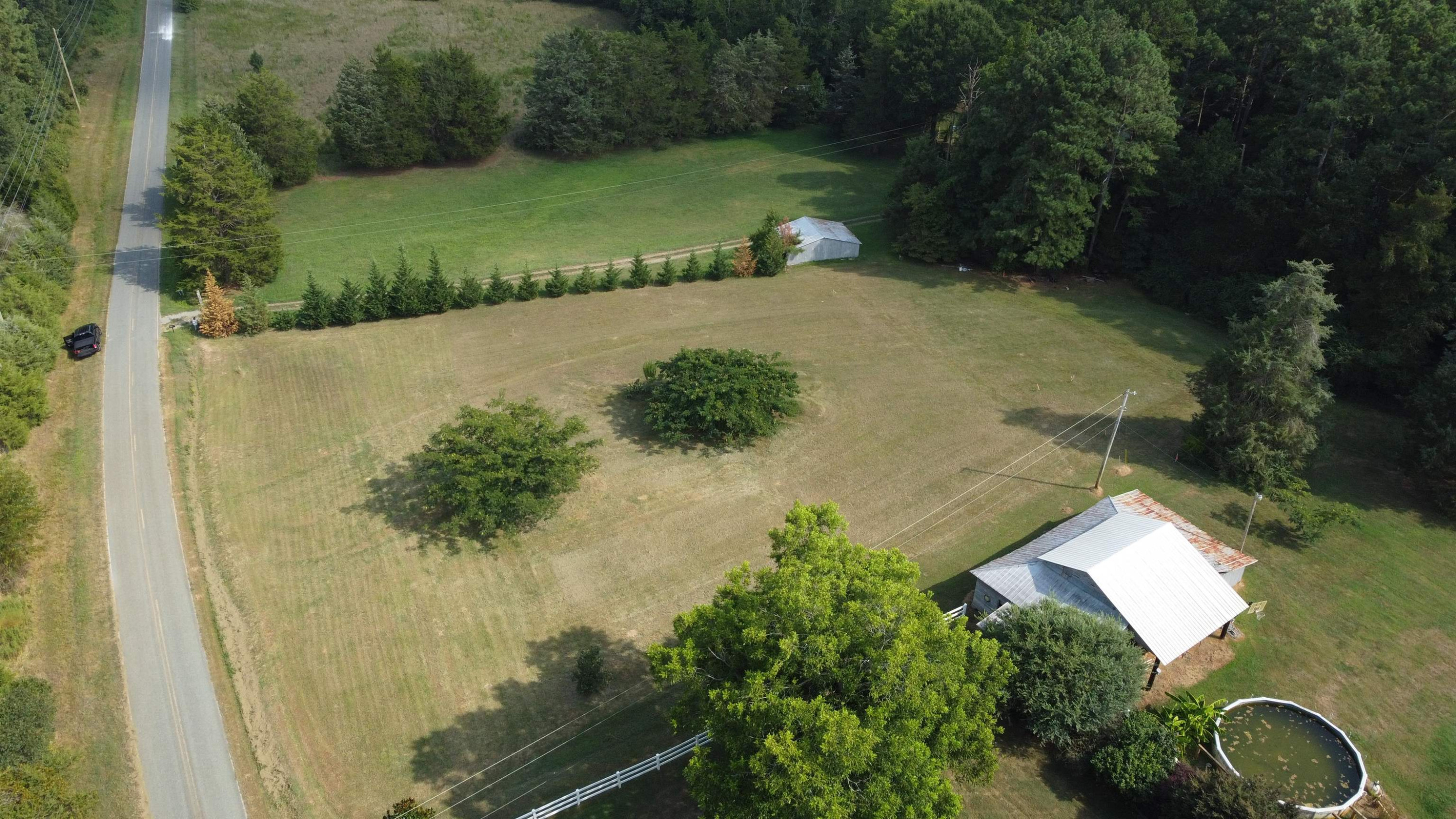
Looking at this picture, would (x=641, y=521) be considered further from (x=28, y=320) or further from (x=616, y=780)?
(x=28, y=320)

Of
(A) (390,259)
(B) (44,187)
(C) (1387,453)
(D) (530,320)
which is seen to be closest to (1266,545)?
(C) (1387,453)

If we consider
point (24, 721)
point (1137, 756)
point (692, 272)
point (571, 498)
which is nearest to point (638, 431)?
point (571, 498)

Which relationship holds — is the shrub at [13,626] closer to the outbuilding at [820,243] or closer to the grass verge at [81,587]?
the grass verge at [81,587]

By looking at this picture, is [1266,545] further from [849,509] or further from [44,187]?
[44,187]

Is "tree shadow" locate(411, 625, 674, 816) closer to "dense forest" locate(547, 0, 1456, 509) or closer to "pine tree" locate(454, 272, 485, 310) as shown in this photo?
"pine tree" locate(454, 272, 485, 310)

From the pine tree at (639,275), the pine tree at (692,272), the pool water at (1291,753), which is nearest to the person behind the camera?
the pool water at (1291,753)

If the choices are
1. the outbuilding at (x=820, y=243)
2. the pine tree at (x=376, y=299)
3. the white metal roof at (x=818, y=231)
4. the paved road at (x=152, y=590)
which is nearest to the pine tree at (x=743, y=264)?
the outbuilding at (x=820, y=243)
